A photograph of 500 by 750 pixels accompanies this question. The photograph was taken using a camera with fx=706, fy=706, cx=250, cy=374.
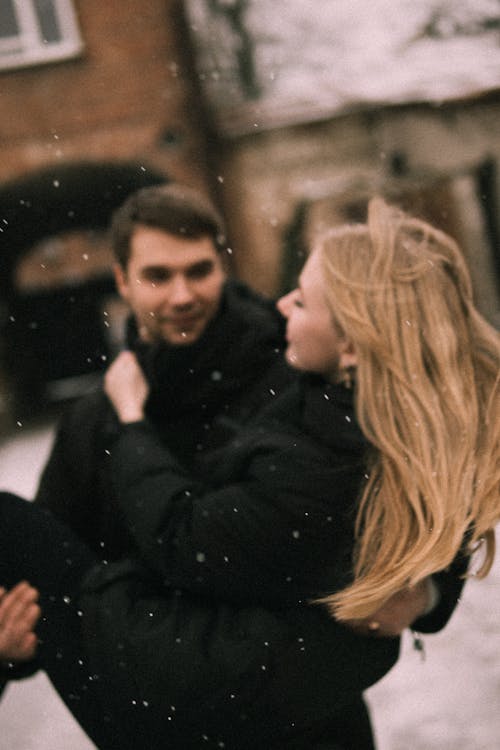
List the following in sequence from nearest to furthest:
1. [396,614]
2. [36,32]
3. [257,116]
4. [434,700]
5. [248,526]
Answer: [248,526]
[396,614]
[434,700]
[257,116]
[36,32]

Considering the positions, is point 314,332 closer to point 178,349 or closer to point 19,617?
point 178,349

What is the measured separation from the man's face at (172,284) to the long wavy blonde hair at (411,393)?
378 millimetres

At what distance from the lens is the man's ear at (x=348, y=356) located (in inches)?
30.0

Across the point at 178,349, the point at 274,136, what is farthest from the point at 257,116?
the point at 178,349

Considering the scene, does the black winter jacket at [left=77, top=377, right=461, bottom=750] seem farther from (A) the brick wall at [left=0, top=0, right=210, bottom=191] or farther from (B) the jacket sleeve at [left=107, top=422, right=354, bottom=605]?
(A) the brick wall at [left=0, top=0, right=210, bottom=191]

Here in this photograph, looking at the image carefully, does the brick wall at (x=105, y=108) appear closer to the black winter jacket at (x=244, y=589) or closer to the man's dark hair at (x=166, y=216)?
the man's dark hair at (x=166, y=216)

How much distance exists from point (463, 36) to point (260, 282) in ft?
2.44

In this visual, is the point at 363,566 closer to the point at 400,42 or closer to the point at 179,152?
the point at 400,42

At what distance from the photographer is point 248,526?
2.45 feet

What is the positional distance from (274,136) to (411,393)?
4301mm

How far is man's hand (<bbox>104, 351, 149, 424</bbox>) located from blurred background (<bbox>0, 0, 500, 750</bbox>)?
10.1 inches

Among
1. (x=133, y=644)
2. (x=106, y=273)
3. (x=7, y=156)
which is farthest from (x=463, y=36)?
(x=106, y=273)

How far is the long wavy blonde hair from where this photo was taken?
29.2 inches

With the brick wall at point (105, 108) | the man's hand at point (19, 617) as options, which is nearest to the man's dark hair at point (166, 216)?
the man's hand at point (19, 617)
